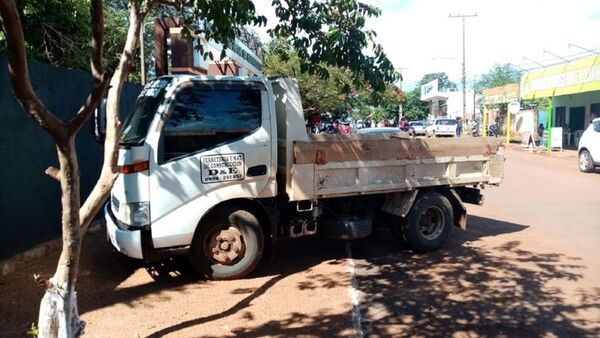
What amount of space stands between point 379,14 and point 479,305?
3303mm

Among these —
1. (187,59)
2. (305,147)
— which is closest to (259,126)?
(305,147)

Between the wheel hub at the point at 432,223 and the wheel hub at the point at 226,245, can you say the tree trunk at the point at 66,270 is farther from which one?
the wheel hub at the point at 432,223

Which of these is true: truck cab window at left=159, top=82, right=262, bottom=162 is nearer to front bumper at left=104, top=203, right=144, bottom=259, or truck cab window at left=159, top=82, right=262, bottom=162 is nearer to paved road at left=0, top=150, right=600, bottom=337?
front bumper at left=104, top=203, right=144, bottom=259

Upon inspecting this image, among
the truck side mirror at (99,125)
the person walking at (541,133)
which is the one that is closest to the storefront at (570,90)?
the person walking at (541,133)

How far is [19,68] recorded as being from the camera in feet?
9.14

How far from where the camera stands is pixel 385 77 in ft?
20.4

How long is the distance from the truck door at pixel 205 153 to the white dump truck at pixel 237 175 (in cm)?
1

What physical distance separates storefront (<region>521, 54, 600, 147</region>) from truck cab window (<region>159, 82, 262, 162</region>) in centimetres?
2298

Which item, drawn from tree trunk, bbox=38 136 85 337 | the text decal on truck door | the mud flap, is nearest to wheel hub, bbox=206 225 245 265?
the text decal on truck door

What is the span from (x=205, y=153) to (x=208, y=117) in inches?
15.6

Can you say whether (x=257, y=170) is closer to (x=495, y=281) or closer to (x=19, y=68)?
(x=495, y=281)

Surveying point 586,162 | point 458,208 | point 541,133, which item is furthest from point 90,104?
point 541,133

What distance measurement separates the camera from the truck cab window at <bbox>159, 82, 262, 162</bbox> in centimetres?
546

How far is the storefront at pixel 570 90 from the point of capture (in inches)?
995
